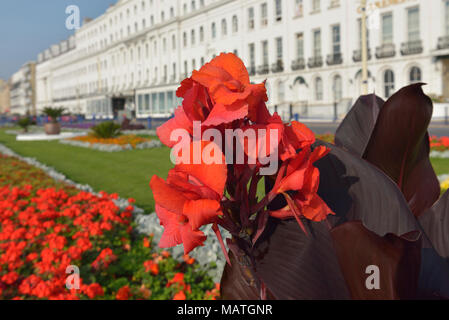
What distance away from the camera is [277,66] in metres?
32.2

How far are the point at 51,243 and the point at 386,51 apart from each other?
84.6 feet

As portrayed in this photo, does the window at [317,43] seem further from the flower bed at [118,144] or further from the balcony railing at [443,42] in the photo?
the flower bed at [118,144]

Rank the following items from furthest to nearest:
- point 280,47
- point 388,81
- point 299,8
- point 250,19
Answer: point 250,19 < point 280,47 < point 299,8 < point 388,81

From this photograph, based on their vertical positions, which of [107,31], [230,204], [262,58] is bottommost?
[230,204]

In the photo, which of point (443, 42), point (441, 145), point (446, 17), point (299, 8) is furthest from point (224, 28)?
point (441, 145)

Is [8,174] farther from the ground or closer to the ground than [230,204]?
closer to the ground

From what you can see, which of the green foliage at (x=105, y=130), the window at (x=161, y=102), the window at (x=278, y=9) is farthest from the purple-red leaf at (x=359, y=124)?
the window at (x=161, y=102)

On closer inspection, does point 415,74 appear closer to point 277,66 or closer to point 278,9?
point 277,66

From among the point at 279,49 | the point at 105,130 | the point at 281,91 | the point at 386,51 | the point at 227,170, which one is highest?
the point at 279,49

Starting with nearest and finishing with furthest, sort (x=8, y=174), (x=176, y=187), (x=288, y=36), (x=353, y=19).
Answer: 1. (x=176, y=187)
2. (x=8, y=174)
3. (x=353, y=19)
4. (x=288, y=36)
